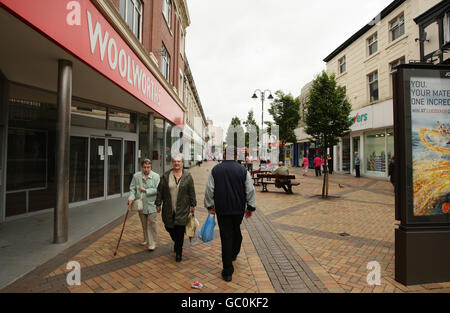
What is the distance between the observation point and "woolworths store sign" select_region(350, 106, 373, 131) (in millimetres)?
17344

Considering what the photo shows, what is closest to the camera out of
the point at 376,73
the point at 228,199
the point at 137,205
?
the point at 228,199

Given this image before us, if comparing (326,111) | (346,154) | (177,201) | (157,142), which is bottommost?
(177,201)

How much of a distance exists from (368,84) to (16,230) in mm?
22172

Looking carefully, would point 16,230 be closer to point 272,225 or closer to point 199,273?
point 199,273

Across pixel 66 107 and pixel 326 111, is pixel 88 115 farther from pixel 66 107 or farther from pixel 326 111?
pixel 326 111

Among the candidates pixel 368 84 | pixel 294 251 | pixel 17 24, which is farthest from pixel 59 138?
pixel 368 84

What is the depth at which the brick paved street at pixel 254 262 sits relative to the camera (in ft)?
10.1

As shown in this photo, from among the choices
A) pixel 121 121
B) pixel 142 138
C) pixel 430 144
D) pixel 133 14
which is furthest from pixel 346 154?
pixel 133 14

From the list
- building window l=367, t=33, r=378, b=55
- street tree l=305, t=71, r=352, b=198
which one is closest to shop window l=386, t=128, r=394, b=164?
street tree l=305, t=71, r=352, b=198

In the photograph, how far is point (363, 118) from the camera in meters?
18.1

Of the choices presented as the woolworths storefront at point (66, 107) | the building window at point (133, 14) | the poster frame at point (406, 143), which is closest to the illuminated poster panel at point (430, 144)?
the poster frame at point (406, 143)

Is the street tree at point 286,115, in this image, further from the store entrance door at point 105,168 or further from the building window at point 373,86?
the store entrance door at point 105,168

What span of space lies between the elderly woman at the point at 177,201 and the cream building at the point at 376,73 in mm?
15792

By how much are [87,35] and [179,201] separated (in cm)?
363
